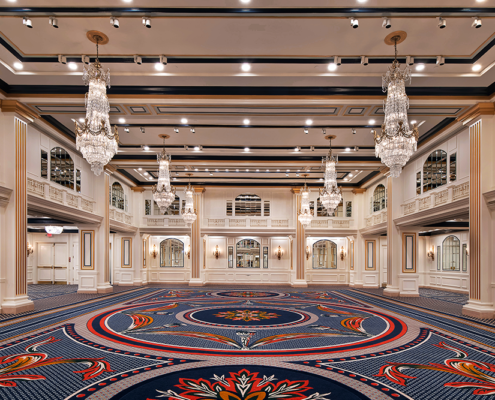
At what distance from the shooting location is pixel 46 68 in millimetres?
7234

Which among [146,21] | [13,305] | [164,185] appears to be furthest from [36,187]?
[146,21]

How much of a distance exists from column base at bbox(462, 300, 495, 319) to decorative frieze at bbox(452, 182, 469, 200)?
261 centimetres

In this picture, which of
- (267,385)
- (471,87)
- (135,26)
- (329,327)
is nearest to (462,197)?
(471,87)

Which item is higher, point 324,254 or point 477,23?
point 477,23

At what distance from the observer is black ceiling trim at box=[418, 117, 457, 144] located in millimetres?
9388

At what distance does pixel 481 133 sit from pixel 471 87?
3.51 feet

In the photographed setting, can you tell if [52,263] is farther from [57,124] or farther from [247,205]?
[57,124]

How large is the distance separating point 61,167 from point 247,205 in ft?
31.1

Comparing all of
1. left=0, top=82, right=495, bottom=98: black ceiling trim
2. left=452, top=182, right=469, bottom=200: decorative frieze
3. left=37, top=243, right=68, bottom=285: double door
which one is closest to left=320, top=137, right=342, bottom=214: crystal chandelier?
left=0, top=82, right=495, bottom=98: black ceiling trim

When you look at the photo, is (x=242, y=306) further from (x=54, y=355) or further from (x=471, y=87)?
(x=471, y=87)

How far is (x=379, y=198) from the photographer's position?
1614cm

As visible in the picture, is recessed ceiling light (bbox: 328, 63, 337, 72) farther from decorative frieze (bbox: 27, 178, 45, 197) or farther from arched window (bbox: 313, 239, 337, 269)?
arched window (bbox: 313, 239, 337, 269)

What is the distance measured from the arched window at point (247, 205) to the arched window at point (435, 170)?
28.4ft

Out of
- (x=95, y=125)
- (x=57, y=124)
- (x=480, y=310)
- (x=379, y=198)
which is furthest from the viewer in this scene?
(x=379, y=198)
